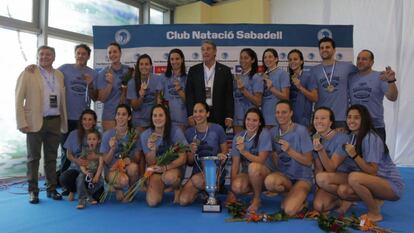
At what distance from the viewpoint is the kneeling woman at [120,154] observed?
3.66 m

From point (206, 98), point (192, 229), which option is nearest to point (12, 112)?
point (206, 98)

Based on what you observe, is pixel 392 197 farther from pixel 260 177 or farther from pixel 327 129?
pixel 260 177

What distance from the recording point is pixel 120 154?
3768 mm

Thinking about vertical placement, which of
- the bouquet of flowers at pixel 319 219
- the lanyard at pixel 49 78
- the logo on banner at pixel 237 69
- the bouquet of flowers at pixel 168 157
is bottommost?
the bouquet of flowers at pixel 319 219

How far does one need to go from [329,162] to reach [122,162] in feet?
6.65

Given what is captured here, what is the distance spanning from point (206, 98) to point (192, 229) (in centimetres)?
168

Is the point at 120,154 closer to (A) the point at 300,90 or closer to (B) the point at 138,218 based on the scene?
(B) the point at 138,218

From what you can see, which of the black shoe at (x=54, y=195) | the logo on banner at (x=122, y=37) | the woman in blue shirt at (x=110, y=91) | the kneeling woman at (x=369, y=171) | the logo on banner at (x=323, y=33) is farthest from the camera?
the logo on banner at (x=122, y=37)

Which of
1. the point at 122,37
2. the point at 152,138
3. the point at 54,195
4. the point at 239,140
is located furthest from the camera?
the point at 122,37

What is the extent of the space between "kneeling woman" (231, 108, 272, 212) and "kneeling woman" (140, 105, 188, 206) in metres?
0.56

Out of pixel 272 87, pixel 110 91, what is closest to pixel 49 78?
pixel 110 91

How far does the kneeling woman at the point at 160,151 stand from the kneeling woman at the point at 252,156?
56 cm

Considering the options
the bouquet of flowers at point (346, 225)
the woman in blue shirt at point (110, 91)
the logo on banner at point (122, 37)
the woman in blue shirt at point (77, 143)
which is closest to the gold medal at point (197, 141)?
the woman in blue shirt at point (77, 143)

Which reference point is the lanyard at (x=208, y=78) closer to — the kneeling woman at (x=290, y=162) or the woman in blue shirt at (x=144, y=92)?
the woman in blue shirt at (x=144, y=92)
